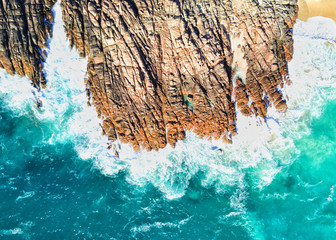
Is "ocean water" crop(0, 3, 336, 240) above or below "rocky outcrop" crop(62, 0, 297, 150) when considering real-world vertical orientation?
below

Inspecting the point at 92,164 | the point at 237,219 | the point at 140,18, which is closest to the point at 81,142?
the point at 92,164

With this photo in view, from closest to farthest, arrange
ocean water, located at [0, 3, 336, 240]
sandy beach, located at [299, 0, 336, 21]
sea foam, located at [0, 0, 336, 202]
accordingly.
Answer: ocean water, located at [0, 3, 336, 240], sea foam, located at [0, 0, 336, 202], sandy beach, located at [299, 0, 336, 21]

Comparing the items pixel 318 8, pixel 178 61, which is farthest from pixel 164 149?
pixel 318 8

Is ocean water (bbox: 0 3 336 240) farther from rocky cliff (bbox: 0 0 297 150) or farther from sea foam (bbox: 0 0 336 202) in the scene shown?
rocky cliff (bbox: 0 0 297 150)

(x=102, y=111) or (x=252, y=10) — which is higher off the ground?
(x=252, y=10)

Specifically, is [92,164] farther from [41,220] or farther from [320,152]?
[320,152]

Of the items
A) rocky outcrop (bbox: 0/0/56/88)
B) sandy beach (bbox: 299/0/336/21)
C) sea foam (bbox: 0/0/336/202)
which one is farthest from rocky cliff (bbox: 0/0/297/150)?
sandy beach (bbox: 299/0/336/21)
